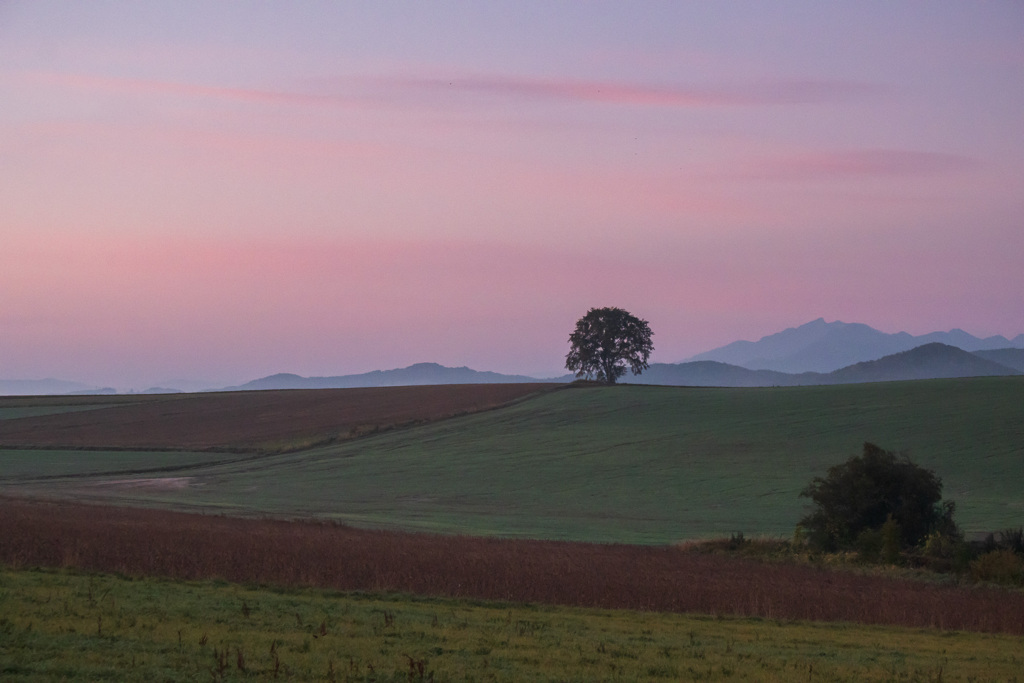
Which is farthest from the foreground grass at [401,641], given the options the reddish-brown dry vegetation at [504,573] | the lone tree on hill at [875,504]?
the lone tree on hill at [875,504]

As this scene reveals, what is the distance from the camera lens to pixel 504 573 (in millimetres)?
17250

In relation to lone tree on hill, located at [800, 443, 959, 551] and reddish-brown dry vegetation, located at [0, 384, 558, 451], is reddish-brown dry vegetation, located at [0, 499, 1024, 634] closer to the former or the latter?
lone tree on hill, located at [800, 443, 959, 551]

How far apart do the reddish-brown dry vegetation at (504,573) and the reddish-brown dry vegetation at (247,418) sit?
43445 mm

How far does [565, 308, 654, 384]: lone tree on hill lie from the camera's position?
323 ft

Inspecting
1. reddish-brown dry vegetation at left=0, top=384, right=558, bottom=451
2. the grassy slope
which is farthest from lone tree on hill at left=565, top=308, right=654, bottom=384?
the grassy slope

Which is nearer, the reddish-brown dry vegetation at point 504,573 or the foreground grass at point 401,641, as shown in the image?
the foreground grass at point 401,641

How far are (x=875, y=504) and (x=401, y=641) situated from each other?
1992 centimetres

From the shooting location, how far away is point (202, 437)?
223 feet

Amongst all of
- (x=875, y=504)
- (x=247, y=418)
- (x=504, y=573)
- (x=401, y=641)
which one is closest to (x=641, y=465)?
(x=875, y=504)

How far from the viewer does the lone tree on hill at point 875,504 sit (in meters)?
26.5

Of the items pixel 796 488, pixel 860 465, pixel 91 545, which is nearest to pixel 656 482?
pixel 796 488

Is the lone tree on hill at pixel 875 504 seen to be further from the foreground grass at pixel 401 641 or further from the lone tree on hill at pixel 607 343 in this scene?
the lone tree on hill at pixel 607 343

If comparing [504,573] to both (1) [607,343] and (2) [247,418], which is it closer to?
(2) [247,418]

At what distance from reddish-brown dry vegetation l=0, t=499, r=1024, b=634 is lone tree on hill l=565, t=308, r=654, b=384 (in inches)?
2977
